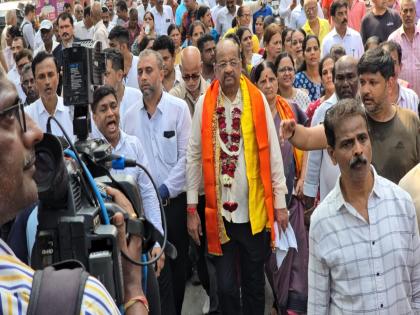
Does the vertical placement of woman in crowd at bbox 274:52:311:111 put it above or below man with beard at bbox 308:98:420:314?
above

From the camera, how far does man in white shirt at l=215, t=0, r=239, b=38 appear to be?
A: 12.3m

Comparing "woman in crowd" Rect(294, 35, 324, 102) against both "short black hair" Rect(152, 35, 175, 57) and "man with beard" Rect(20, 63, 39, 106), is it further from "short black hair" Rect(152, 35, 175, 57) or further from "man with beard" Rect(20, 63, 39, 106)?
"man with beard" Rect(20, 63, 39, 106)

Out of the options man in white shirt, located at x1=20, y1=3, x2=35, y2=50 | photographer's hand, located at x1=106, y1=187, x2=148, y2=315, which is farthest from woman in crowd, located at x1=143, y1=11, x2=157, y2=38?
photographer's hand, located at x1=106, y1=187, x2=148, y2=315

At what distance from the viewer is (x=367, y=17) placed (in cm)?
988

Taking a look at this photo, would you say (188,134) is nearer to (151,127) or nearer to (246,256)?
(151,127)

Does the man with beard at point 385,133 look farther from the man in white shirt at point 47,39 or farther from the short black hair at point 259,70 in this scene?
the man in white shirt at point 47,39

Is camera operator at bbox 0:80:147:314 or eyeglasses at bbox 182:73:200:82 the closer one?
camera operator at bbox 0:80:147:314

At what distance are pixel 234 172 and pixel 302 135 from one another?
0.85 meters

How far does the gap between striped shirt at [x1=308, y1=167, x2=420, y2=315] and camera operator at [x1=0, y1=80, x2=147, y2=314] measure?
1.91m

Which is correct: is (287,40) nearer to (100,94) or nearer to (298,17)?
(298,17)

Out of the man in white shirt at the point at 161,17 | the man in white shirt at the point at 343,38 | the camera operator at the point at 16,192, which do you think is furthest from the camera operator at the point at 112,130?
the man in white shirt at the point at 161,17

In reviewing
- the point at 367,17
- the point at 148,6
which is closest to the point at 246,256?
the point at 367,17

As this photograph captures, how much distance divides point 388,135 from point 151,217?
154 centimetres

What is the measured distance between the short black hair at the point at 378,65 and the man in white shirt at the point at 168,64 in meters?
2.80
